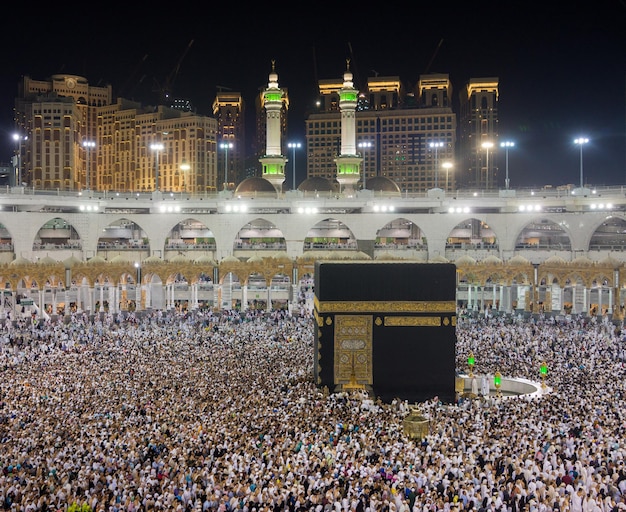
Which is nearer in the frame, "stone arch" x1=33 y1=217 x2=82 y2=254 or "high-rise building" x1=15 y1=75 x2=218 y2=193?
"stone arch" x1=33 y1=217 x2=82 y2=254

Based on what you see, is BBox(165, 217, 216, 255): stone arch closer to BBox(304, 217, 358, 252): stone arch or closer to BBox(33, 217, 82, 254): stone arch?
BBox(33, 217, 82, 254): stone arch

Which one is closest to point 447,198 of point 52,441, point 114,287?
point 114,287

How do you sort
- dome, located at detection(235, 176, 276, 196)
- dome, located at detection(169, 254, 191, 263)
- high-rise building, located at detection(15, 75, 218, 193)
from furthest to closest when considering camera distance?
high-rise building, located at detection(15, 75, 218, 193), dome, located at detection(235, 176, 276, 196), dome, located at detection(169, 254, 191, 263)

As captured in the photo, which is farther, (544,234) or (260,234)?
(544,234)

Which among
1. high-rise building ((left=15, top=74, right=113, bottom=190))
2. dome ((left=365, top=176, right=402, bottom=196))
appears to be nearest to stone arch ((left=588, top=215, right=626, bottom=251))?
dome ((left=365, top=176, right=402, bottom=196))

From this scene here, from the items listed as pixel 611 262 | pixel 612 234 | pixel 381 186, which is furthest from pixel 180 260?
pixel 612 234

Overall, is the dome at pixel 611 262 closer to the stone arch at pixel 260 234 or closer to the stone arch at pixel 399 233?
→ the stone arch at pixel 399 233

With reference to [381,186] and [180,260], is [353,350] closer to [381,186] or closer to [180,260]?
[180,260]
